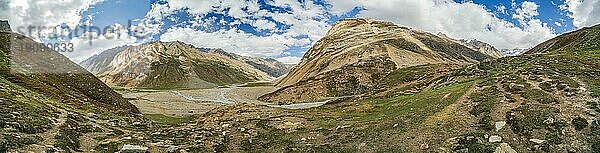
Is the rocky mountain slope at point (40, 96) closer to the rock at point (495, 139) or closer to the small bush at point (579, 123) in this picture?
the rock at point (495, 139)

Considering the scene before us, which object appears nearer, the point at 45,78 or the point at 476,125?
the point at 476,125

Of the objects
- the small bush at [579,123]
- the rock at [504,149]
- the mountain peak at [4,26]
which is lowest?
the rock at [504,149]

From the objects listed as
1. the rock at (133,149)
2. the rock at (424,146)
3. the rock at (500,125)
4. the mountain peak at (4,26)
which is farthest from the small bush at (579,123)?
the mountain peak at (4,26)

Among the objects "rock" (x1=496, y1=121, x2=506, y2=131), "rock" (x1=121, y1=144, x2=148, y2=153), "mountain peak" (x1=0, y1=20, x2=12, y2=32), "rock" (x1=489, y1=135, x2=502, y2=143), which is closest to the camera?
"rock" (x1=121, y1=144, x2=148, y2=153)

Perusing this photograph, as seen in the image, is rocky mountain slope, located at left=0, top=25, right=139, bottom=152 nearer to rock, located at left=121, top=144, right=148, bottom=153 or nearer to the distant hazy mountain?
the distant hazy mountain

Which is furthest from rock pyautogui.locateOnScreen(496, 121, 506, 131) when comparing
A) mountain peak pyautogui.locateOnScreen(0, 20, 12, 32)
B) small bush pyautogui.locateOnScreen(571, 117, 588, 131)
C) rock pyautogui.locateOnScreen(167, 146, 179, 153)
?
mountain peak pyautogui.locateOnScreen(0, 20, 12, 32)

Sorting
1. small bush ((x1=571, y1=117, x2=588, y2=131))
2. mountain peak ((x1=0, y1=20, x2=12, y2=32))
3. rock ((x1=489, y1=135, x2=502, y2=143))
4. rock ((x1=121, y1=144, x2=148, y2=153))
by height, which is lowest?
rock ((x1=121, y1=144, x2=148, y2=153))

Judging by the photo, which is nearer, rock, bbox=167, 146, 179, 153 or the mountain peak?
rock, bbox=167, 146, 179, 153

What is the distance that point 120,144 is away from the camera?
30.4 metres

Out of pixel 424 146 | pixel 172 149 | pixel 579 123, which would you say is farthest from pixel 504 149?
pixel 172 149

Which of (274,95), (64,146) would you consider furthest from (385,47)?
(64,146)

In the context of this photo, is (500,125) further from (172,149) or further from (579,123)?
(172,149)

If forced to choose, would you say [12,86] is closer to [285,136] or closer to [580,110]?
[285,136]

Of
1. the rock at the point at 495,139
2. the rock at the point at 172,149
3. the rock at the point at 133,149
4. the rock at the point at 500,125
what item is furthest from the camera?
the rock at the point at 500,125
